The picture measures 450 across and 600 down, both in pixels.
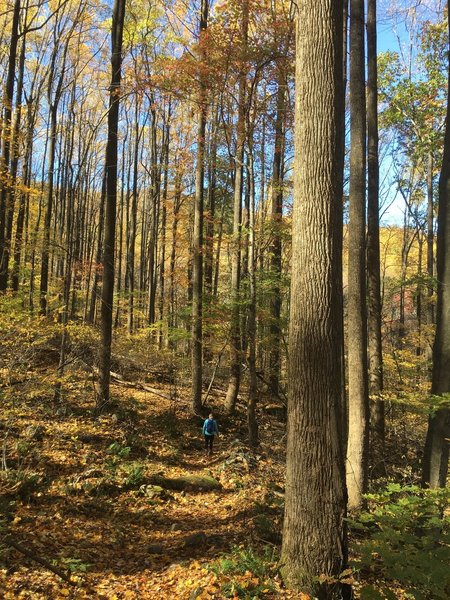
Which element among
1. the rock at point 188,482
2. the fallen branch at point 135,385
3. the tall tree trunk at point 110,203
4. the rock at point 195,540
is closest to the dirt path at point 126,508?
the rock at point 195,540

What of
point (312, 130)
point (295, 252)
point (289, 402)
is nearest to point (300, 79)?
point (312, 130)

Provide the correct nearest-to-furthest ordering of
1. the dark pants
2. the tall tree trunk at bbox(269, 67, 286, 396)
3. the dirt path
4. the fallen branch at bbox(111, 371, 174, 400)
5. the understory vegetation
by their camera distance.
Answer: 1. the understory vegetation
2. the dirt path
3. the dark pants
4. the tall tree trunk at bbox(269, 67, 286, 396)
5. the fallen branch at bbox(111, 371, 174, 400)

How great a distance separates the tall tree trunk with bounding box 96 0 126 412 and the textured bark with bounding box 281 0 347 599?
7.43 meters

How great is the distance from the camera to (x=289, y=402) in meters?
3.97

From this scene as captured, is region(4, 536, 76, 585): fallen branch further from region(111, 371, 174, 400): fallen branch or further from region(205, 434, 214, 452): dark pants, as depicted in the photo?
region(111, 371, 174, 400): fallen branch

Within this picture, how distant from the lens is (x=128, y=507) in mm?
6883

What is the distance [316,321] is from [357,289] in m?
4.05

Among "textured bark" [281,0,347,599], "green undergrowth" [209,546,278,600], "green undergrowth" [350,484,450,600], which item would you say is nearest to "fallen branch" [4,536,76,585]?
"green undergrowth" [209,546,278,600]

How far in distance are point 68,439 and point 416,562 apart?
7.10 meters

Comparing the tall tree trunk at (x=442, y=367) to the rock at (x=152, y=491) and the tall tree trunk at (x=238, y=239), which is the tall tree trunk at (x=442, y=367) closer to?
the rock at (x=152, y=491)

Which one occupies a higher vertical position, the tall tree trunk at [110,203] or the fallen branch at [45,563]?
the tall tree trunk at [110,203]

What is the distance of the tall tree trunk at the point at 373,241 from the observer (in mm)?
10875

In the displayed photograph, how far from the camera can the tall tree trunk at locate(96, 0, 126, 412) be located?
10.4 m

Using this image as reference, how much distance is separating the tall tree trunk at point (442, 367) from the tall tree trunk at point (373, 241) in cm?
475
